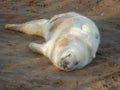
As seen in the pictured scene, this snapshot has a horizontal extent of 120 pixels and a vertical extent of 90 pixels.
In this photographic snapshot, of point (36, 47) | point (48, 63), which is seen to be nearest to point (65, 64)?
point (48, 63)

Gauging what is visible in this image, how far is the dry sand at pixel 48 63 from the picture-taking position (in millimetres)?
4973

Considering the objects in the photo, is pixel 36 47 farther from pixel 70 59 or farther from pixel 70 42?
pixel 70 59

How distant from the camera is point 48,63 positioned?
18.7 ft

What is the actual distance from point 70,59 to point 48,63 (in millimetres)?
449

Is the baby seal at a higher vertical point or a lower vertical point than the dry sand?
higher

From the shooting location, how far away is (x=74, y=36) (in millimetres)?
5770

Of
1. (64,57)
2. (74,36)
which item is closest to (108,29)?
(74,36)

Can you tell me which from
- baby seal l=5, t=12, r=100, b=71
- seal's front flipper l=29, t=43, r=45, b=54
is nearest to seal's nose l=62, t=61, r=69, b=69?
baby seal l=5, t=12, r=100, b=71

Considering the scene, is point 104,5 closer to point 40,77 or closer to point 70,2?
point 70,2

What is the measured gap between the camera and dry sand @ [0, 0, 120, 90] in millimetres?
4973

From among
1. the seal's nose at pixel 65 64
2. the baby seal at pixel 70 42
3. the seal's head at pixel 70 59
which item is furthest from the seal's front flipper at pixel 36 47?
the seal's nose at pixel 65 64

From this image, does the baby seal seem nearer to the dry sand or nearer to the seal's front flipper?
the seal's front flipper

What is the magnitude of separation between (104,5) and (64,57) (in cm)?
388

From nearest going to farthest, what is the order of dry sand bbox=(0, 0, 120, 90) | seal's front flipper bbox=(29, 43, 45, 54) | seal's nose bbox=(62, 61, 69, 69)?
dry sand bbox=(0, 0, 120, 90) < seal's nose bbox=(62, 61, 69, 69) < seal's front flipper bbox=(29, 43, 45, 54)
